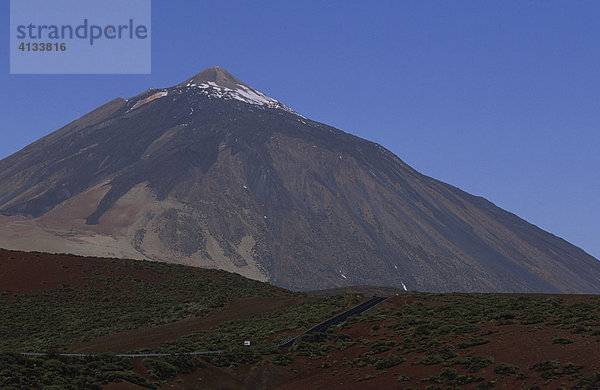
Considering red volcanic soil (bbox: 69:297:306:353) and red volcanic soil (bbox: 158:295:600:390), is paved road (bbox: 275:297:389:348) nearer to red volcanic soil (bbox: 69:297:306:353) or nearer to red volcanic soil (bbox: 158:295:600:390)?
red volcanic soil (bbox: 158:295:600:390)

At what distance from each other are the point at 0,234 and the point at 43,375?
171 meters

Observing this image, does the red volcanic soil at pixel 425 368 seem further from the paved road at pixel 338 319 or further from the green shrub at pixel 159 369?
the paved road at pixel 338 319

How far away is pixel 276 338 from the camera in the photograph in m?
51.1

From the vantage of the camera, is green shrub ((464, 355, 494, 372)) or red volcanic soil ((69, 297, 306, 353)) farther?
A: red volcanic soil ((69, 297, 306, 353))

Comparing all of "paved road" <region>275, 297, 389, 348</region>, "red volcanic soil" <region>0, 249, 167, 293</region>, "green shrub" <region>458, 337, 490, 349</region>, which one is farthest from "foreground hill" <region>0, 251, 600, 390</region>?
"paved road" <region>275, 297, 389, 348</region>

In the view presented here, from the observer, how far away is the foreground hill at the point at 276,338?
34.8 metres

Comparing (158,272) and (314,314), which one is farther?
(158,272)

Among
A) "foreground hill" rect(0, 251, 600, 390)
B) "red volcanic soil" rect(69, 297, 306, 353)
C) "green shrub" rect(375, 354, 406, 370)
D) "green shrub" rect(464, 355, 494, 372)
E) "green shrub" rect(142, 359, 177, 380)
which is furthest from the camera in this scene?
"red volcanic soil" rect(69, 297, 306, 353)

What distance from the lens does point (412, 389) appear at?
34.9 m

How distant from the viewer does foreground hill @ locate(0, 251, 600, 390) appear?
1368 inches

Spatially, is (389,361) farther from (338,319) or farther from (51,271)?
(51,271)

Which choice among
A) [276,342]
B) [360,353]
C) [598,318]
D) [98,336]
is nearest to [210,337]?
[276,342]

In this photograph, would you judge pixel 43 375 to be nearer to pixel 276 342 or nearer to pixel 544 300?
pixel 276 342

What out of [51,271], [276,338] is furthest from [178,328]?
[51,271]
